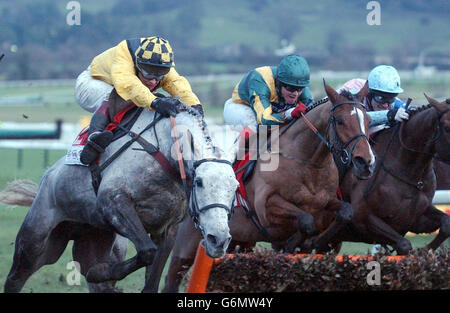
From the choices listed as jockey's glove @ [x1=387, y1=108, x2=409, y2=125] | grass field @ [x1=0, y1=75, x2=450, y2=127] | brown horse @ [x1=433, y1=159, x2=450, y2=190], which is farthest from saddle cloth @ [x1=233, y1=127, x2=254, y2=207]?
grass field @ [x1=0, y1=75, x2=450, y2=127]

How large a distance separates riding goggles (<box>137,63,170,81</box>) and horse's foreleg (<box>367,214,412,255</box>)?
1.95 m

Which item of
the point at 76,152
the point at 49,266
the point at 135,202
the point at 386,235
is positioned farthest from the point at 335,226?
the point at 49,266

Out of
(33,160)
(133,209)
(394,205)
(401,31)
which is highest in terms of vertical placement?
(133,209)

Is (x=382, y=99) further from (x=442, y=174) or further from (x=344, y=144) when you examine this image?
(x=344, y=144)

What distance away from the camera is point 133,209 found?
4.29m

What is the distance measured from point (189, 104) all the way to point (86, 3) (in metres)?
35.0

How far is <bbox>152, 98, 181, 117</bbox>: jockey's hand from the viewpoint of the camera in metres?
4.36

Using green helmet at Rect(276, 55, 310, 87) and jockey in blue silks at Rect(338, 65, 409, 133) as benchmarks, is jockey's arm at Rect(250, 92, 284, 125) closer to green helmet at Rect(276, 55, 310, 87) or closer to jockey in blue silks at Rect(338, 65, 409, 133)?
green helmet at Rect(276, 55, 310, 87)

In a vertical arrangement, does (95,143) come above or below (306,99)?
above

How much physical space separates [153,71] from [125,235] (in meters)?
0.98

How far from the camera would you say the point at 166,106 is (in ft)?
Result: 14.3

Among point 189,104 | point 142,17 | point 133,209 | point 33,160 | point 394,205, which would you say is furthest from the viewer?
point 142,17
